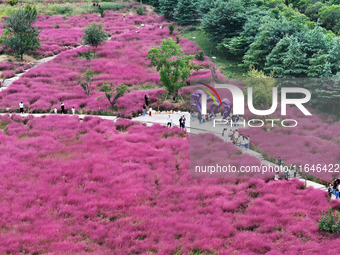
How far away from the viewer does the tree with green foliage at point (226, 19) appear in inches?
2295

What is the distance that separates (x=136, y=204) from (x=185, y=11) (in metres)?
56.1

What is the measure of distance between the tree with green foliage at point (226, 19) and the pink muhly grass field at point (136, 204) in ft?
103

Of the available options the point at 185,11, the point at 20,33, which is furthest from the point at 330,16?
the point at 20,33

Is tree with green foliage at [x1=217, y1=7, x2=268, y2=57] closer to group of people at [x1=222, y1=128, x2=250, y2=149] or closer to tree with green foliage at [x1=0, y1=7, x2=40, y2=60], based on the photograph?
group of people at [x1=222, y1=128, x2=250, y2=149]

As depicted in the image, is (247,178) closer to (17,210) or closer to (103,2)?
(17,210)

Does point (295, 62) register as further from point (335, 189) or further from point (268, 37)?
point (335, 189)

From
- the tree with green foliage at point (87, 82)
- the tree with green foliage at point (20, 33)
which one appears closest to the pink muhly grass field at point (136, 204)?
the tree with green foliage at point (87, 82)

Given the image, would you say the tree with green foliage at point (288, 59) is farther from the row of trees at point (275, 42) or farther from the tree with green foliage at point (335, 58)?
the tree with green foliage at point (335, 58)

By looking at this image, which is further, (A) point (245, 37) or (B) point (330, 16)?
(B) point (330, 16)

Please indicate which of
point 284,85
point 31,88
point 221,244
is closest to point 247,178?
point 221,244

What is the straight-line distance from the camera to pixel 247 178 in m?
27.7

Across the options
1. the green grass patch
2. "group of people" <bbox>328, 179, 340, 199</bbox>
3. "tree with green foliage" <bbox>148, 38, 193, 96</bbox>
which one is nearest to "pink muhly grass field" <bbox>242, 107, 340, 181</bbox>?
"group of people" <bbox>328, 179, 340, 199</bbox>

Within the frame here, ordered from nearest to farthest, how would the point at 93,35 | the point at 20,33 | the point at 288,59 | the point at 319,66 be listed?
the point at 319,66 < the point at 288,59 < the point at 20,33 < the point at 93,35

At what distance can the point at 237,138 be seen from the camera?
3266 centimetres
